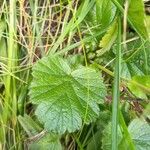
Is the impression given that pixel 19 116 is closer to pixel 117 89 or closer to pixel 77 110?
pixel 77 110

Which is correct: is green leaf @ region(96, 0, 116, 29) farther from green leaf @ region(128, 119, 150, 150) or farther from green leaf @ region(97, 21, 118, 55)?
green leaf @ region(128, 119, 150, 150)

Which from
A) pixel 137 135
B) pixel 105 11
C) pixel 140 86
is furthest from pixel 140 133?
pixel 105 11

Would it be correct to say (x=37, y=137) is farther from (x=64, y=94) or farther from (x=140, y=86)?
(x=140, y=86)

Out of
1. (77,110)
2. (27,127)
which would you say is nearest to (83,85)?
(77,110)

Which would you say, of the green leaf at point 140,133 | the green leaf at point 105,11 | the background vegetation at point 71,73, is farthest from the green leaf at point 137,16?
the green leaf at point 140,133

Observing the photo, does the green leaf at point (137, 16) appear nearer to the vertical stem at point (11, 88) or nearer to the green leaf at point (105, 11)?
the green leaf at point (105, 11)

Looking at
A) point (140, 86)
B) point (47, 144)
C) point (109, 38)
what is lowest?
point (47, 144)
